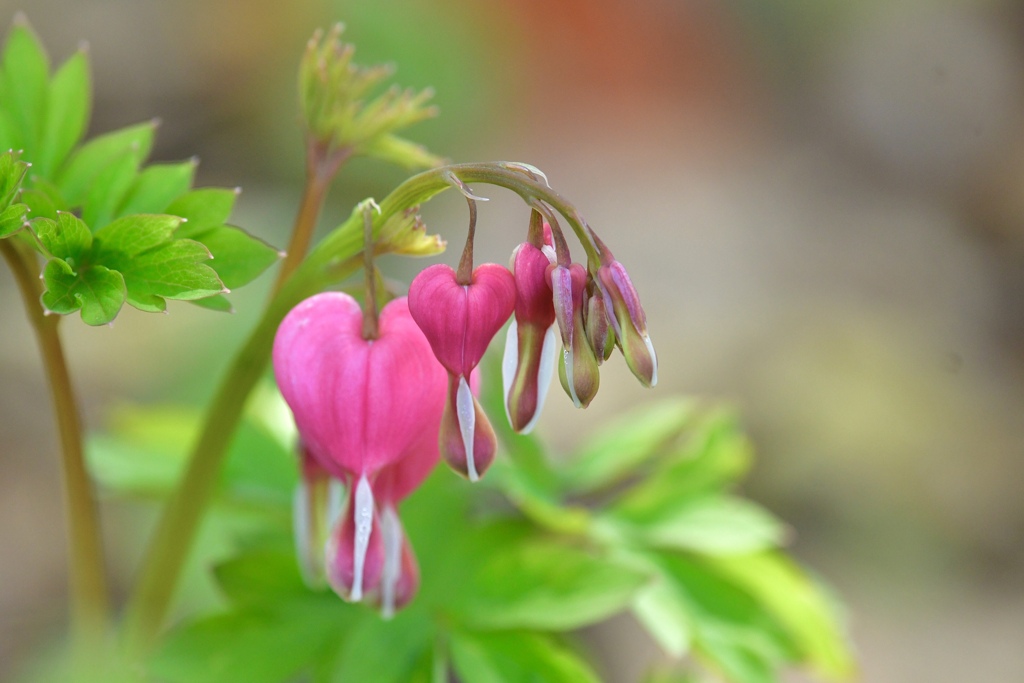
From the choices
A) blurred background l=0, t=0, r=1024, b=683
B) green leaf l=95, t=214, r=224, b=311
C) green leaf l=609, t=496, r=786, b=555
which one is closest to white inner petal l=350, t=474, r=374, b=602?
green leaf l=95, t=214, r=224, b=311

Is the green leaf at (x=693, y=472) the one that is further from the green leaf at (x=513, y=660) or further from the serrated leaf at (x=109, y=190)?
the serrated leaf at (x=109, y=190)

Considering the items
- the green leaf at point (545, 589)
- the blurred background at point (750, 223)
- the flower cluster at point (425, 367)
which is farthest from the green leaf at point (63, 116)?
the blurred background at point (750, 223)

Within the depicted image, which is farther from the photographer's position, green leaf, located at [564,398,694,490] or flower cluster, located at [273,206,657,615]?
green leaf, located at [564,398,694,490]

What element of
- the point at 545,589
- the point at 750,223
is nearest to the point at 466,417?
the point at 545,589

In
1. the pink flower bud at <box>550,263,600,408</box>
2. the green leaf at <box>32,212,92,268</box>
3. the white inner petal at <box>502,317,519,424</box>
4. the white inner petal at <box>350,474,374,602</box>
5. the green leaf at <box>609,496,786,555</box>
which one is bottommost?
the green leaf at <box>609,496,786,555</box>

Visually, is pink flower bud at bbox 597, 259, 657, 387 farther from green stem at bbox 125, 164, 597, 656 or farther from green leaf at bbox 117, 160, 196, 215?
green leaf at bbox 117, 160, 196, 215

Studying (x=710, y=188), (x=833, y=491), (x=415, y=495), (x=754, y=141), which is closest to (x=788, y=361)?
(x=833, y=491)

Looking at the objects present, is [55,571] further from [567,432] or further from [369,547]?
[369,547]
